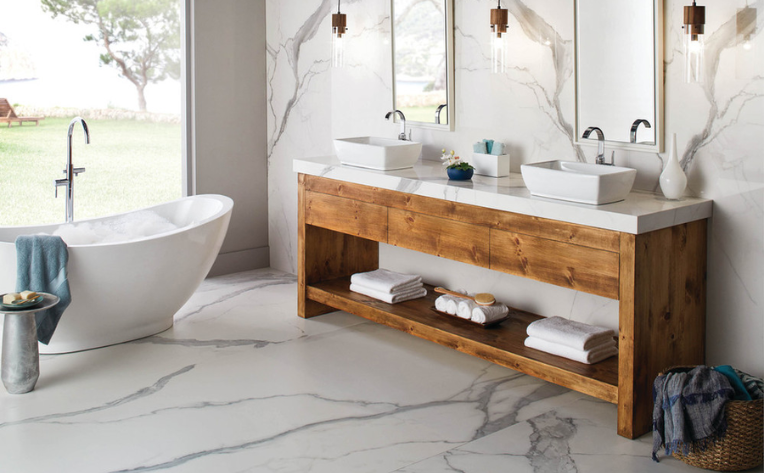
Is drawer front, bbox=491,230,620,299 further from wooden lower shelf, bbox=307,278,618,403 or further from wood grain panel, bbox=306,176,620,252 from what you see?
wooden lower shelf, bbox=307,278,618,403

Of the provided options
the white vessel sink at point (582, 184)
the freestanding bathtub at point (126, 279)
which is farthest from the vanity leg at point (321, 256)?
the white vessel sink at point (582, 184)

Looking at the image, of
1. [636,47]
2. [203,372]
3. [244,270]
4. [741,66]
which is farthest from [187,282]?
[741,66]

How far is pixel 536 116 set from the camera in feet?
11.4

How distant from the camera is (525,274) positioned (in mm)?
2986

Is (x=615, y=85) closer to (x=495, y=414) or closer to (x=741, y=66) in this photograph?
(x=741, y=66)

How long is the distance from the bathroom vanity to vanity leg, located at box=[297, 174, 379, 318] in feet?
1.02

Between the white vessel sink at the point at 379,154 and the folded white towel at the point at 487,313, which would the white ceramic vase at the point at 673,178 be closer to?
the folded white towel at the point at 487,313

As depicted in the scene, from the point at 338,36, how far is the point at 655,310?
8.17 feet

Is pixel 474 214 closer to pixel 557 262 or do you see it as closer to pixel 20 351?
pixel 557 262

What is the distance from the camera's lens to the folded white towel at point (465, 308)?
3453 millimetres

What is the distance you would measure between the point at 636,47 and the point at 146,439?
8.21 feet

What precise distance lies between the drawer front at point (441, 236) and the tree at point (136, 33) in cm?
283

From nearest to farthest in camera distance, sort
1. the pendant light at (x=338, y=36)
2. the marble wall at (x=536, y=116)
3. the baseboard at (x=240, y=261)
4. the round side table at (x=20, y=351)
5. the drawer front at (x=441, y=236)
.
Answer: the marble wall at (x=536, y=116) < the round side table at (x=20, y=351) < the drawer front at (x=441, y=236) < the pendant light at (x=338, y=36) < the baseboard at (x=240, y=261)

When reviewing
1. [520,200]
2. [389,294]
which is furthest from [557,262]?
[389,294]
